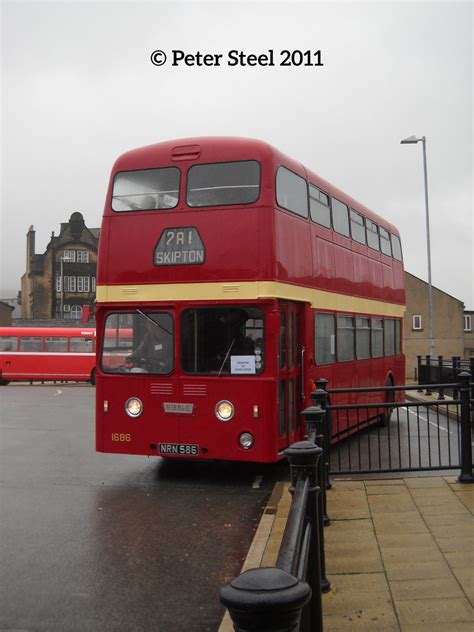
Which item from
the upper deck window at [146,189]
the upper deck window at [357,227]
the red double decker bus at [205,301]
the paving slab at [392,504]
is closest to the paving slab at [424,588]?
the paving slab at [392,504]

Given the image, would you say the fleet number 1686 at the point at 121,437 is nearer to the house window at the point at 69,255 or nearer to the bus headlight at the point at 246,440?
the bus headlight at the point at 246,440

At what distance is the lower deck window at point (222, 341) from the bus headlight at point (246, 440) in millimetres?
849

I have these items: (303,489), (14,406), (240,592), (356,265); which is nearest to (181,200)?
(356,265)

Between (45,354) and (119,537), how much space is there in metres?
29.7

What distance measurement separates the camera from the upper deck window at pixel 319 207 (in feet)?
38.4

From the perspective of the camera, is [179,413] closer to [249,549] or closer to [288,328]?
[288,328]

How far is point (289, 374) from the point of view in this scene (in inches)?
415

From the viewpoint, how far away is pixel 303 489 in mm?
3631

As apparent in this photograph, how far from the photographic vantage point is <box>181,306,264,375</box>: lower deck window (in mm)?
9852

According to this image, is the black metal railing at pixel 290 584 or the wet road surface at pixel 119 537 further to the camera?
the wet road surface at pixel 119 537

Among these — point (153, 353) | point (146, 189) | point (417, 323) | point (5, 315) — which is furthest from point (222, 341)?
point (5, 315)

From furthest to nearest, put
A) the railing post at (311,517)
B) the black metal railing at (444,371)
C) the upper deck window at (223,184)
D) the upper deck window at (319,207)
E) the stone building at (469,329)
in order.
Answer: the stone building at (469,329) < the black metal railing at (444,371) < the upper deck window at (319,207) < the upper deck window at (223,184) < the railing post at (311,517)

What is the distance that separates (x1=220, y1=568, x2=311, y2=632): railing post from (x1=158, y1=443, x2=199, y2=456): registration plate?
8074 millimetres

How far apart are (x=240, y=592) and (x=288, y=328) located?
8568 mm
